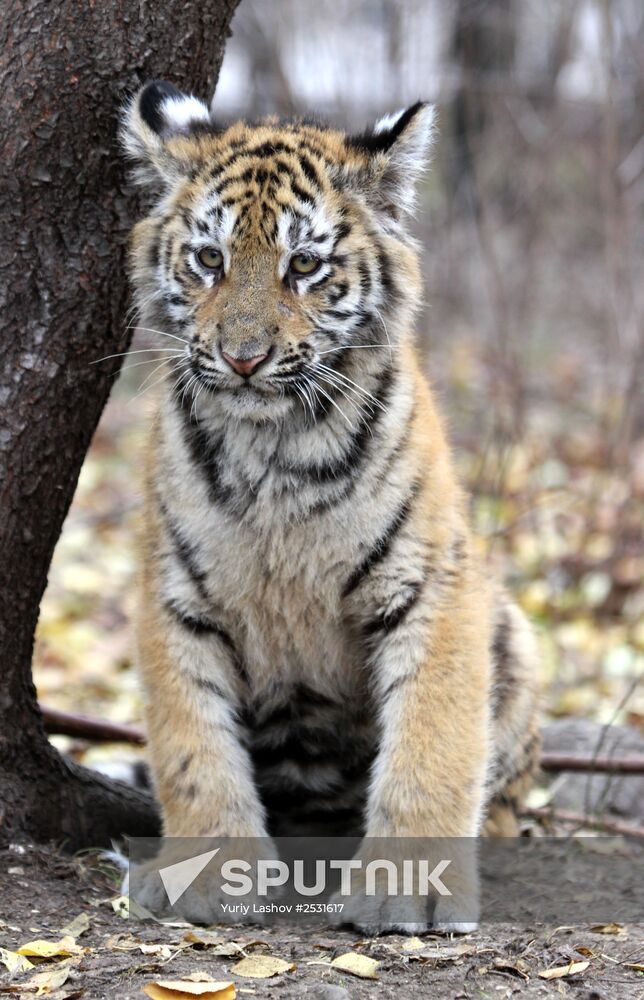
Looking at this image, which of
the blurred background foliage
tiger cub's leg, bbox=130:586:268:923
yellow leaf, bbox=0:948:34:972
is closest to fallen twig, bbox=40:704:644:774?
the blurred background foliage

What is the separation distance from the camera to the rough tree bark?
3.79m

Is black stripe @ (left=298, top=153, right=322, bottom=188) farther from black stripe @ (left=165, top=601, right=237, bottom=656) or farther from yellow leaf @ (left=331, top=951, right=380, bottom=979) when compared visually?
yellow leaf @ (left=331, top=951, right=380, bottom=979)

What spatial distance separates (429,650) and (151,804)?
1405 mm

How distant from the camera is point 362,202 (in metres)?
3.96

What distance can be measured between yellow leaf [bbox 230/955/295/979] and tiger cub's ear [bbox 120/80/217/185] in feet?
7.74

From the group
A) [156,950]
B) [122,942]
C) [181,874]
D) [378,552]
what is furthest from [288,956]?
[378,552]

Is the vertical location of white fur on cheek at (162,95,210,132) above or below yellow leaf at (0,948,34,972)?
above

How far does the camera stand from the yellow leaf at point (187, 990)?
9.73ft

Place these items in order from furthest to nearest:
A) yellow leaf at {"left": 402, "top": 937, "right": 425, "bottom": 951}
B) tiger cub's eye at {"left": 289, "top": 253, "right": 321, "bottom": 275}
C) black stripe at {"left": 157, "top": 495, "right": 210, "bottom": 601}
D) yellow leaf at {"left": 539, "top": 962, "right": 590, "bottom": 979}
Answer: black stripe at {"left": 157, "top": 495, "right": 210, "bottom": 601} < tiger cub's eye at {"left": 289, "top": 253, "right": 321, "bottom": 275} < yellow leaf at {"left": 402, "top": 937, "right": 425, "bottom": 951} < yellow leaf at {"left": 539, "top": 962, "right": 590, "bottom": 979}

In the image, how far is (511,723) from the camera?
464 cm

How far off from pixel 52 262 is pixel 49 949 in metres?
2.01

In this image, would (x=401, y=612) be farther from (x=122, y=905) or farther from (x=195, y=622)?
(x=122, y=905)

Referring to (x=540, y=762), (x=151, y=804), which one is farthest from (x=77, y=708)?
(x=540, y=762)

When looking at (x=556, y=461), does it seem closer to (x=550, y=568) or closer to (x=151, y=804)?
(x=550, y=568)
